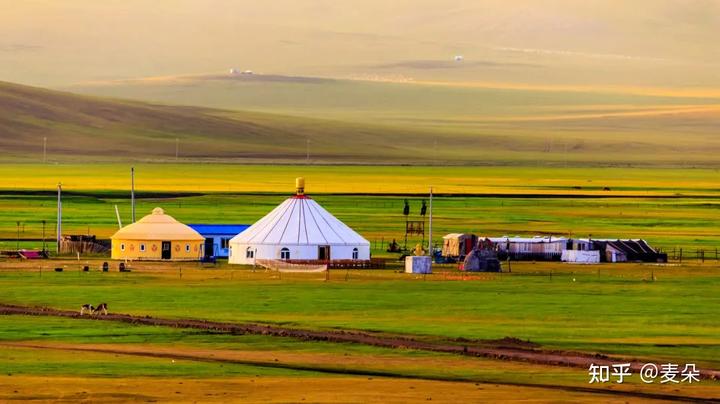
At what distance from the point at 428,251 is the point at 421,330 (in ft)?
125

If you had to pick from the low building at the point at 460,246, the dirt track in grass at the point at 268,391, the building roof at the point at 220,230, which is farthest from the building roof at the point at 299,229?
the dirt track in grass at the point at 268,391

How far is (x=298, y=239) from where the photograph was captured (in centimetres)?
8362

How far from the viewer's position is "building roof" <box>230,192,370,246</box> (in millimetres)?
83812

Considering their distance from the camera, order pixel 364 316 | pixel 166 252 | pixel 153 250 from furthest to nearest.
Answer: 1. pixel 166 252
2. pixel 153 250
3. pixel 364 316

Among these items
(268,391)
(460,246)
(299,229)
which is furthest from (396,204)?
(268,391)

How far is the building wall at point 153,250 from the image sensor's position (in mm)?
87312

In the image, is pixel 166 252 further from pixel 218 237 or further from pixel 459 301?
pixel 459 301

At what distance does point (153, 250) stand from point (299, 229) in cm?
802

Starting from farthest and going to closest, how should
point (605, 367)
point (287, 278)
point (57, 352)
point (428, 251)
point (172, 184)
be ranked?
point (172, 184) < point (428, 251) < point (287, 278) < point (57, 352) < point (605, 367)

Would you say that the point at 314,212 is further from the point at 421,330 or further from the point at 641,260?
the point at 421,330

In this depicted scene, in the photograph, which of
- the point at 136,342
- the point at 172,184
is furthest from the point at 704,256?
the point at 172,184

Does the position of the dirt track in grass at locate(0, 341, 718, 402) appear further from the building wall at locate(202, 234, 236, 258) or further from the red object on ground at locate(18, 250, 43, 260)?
the building wall at locate(202, 234, 236, 258)

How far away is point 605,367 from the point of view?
43.6 metres

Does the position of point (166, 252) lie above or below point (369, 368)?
above
